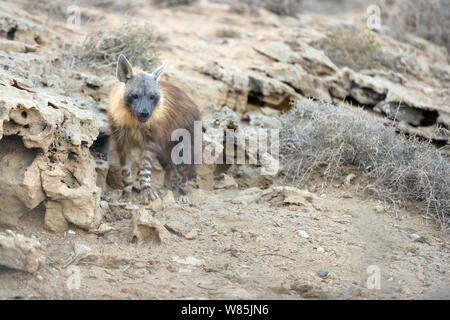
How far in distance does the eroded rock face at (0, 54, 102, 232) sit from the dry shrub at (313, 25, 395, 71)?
21.2 feet

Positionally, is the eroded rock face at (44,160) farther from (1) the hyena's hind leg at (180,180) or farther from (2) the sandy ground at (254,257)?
(1) the hyena's hind leg at (180,180)

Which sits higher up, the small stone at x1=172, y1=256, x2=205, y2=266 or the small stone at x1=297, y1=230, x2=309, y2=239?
the small stone at x1=172, y1=256, x2=205, y2=266

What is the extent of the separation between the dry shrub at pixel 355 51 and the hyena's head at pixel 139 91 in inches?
210

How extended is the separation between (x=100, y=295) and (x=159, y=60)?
488 centimetres

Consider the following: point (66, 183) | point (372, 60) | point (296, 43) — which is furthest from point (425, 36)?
point (66, 183)

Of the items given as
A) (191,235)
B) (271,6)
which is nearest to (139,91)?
(191,235)

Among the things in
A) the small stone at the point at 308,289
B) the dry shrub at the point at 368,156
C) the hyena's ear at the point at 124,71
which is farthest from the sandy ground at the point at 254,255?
the hyena's ear at the point at 124,71

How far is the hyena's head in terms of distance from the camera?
584cm

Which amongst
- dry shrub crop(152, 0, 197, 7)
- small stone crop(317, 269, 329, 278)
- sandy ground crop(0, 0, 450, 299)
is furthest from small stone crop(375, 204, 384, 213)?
dry shrub crop(152, 0, 197, 7)

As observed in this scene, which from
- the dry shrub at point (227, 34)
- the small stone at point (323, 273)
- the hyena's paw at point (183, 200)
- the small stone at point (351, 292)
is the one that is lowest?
the hyena's paw at point (183, 200)

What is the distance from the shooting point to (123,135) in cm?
610

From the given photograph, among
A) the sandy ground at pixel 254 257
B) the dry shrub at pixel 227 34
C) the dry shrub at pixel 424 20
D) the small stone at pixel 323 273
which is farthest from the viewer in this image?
the dry shrub at pixel 424 20

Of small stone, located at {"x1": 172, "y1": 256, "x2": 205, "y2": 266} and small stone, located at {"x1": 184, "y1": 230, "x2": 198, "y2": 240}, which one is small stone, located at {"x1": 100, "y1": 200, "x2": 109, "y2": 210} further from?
small stone, located at {"x1": 172, "y1": 256, "x2": 205, "y2": 266}

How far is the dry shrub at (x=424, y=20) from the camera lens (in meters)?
12.1
